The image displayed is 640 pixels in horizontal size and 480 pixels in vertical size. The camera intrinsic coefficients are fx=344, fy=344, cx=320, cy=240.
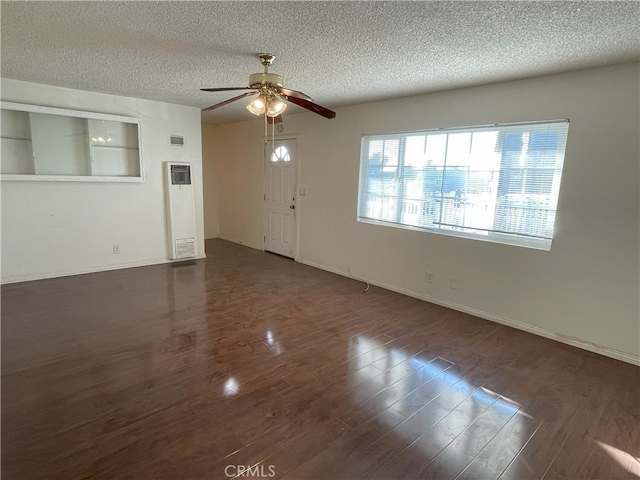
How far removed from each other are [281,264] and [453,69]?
→ 12.0 feet

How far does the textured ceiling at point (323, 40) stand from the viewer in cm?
198

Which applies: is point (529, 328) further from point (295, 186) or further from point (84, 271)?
point (84, 271)

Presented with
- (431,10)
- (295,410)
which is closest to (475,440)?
(295,410)

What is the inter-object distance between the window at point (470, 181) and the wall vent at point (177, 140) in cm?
278

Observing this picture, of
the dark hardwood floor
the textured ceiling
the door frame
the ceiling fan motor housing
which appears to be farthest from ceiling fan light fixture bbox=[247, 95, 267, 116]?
the door frame

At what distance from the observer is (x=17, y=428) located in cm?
191

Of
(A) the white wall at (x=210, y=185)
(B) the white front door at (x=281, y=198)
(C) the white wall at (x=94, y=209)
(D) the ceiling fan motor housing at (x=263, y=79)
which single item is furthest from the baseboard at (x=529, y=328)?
(A) the white wall at (x=210, y=185)

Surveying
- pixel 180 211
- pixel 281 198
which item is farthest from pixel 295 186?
pixel 180 211

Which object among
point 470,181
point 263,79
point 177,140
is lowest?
point 470,181

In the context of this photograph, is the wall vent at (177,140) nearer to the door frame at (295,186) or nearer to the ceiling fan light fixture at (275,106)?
the door frame at (295,186)

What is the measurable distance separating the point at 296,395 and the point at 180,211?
396 centimetres

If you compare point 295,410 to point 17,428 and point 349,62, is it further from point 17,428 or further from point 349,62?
point 349,62

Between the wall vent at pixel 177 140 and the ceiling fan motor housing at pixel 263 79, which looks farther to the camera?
the wall vent at pixel 177 140

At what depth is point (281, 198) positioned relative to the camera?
597 centimetres
